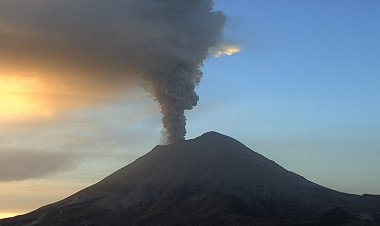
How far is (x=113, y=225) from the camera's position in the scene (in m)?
198

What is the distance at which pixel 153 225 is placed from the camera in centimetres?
19325

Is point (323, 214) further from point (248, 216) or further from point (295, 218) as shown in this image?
point (248, 216)

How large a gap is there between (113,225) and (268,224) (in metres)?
46.7

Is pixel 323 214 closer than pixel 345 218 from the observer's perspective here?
No

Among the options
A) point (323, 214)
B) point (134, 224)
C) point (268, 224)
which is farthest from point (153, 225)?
point (323, 214)

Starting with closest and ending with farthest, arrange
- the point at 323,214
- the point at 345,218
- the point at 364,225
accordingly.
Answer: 1. the point at 364,225
2. the point at 345,218
3. the point at 323,214

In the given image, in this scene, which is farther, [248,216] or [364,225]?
[248,216]

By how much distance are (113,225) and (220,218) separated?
102 ft

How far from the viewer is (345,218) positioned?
616 feet

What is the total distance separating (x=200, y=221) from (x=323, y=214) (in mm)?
36291

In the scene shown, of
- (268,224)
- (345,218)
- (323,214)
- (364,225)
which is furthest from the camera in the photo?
(323,214)

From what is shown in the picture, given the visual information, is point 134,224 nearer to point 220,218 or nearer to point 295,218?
point 220,218

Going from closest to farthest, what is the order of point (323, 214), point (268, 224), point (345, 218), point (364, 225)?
point (364, 225) < point (268, 224) < point (345, 218) < point (323, 214)

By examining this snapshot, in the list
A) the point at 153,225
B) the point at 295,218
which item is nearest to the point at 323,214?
the point at 295,218
